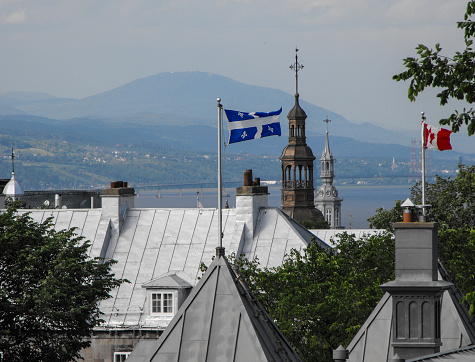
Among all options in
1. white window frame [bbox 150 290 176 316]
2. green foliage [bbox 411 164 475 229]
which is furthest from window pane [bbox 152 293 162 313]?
green foliage [bbox 411 164 475 229]

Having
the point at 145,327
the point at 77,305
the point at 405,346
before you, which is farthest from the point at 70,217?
Result: the point at 405,346

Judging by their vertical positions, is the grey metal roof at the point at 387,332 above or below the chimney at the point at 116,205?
below

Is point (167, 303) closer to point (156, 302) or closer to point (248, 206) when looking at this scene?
point (156, 302)

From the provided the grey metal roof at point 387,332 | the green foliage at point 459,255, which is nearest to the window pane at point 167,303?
the green foliage at point 459,255

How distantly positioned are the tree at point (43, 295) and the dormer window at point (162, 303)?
689cm

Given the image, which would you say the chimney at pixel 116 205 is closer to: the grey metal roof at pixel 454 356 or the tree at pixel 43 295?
the tree at pixel 43 295

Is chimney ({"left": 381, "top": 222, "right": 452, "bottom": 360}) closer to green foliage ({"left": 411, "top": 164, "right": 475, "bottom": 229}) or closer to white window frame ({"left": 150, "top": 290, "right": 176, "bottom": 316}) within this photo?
white window frame ({"left": 150, "top": 290, "right": 176, "bottom": 316})

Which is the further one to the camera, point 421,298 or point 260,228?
point 260,228

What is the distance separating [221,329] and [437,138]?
43.4 feet

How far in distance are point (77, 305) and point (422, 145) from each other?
53.8 ft

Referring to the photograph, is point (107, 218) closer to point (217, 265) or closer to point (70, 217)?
point (70, 217)

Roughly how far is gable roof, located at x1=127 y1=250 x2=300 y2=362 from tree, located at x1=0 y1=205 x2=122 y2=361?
19.7 metres

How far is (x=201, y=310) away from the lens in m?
17.6

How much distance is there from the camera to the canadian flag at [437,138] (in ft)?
92.4
